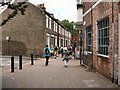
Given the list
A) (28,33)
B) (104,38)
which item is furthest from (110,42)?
(28,33)

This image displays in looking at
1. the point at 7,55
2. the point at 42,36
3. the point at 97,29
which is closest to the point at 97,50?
the point at 97,29

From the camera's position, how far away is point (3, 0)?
431 inches

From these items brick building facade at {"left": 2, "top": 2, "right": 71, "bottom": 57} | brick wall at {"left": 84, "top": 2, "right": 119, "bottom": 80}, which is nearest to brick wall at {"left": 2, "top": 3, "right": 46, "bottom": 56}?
brick building facade at {"left": 2, "top": 2, "right": 71, "bottom": 57}

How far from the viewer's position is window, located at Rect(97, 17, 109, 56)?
527 inches

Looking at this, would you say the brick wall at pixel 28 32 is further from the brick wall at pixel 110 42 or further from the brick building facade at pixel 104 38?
the brick wall at pixel 110 42

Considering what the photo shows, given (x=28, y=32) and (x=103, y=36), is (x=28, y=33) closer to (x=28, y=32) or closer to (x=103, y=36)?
(x=28, y=32)

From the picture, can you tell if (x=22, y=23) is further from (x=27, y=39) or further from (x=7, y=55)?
(x=7, y=55)

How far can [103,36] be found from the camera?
14.3m

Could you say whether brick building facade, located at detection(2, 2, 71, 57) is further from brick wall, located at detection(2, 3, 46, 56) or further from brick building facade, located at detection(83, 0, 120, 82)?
brick building facade, located at detection(83, 0, 120, 82)

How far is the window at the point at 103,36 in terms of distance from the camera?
1338 centimetres

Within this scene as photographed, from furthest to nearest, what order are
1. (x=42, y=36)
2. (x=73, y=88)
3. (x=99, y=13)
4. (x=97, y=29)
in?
(x=42, y=36) → (x=97, y=29) → (x=99, y=13) → (x=73, y=88)

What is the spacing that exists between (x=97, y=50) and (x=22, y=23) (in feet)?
81.8

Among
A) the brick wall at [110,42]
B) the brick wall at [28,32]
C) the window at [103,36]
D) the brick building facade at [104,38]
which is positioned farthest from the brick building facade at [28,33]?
the window at [103,36]

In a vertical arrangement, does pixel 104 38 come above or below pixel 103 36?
below
